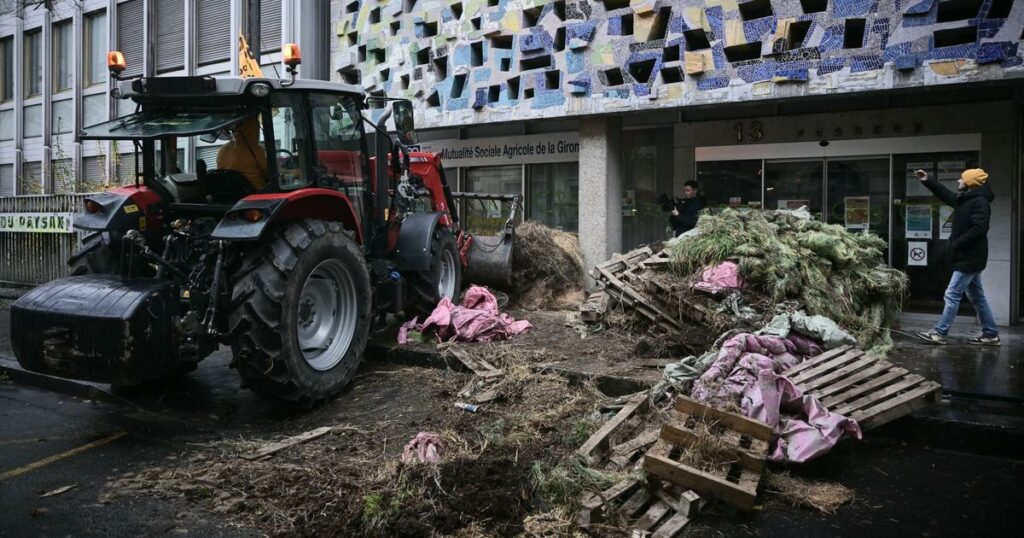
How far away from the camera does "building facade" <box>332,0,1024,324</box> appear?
8.98 metres

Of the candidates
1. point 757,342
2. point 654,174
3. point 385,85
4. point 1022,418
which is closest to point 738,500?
point 757,342

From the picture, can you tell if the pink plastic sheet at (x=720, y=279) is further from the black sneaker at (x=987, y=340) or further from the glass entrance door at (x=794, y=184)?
the glass entrance door at (x=794, y=184)

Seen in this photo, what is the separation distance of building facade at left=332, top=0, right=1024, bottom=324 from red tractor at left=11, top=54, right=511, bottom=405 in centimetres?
371

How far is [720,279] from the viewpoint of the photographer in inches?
304

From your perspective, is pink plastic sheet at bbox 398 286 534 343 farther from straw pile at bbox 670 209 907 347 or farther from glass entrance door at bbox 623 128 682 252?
glass entrance door at bbox 623 128 682 252

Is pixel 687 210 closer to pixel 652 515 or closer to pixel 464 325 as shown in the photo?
pixel 464 325

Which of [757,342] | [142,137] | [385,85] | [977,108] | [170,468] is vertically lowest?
[170,468]

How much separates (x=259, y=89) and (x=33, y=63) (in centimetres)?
2100

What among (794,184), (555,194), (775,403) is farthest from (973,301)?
(555,194)

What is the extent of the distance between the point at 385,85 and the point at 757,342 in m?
10.1

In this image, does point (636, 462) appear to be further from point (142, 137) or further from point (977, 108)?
point (977, 108)

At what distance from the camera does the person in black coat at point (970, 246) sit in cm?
808

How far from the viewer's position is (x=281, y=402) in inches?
247

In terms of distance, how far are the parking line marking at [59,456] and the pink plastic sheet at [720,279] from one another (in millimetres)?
5493
